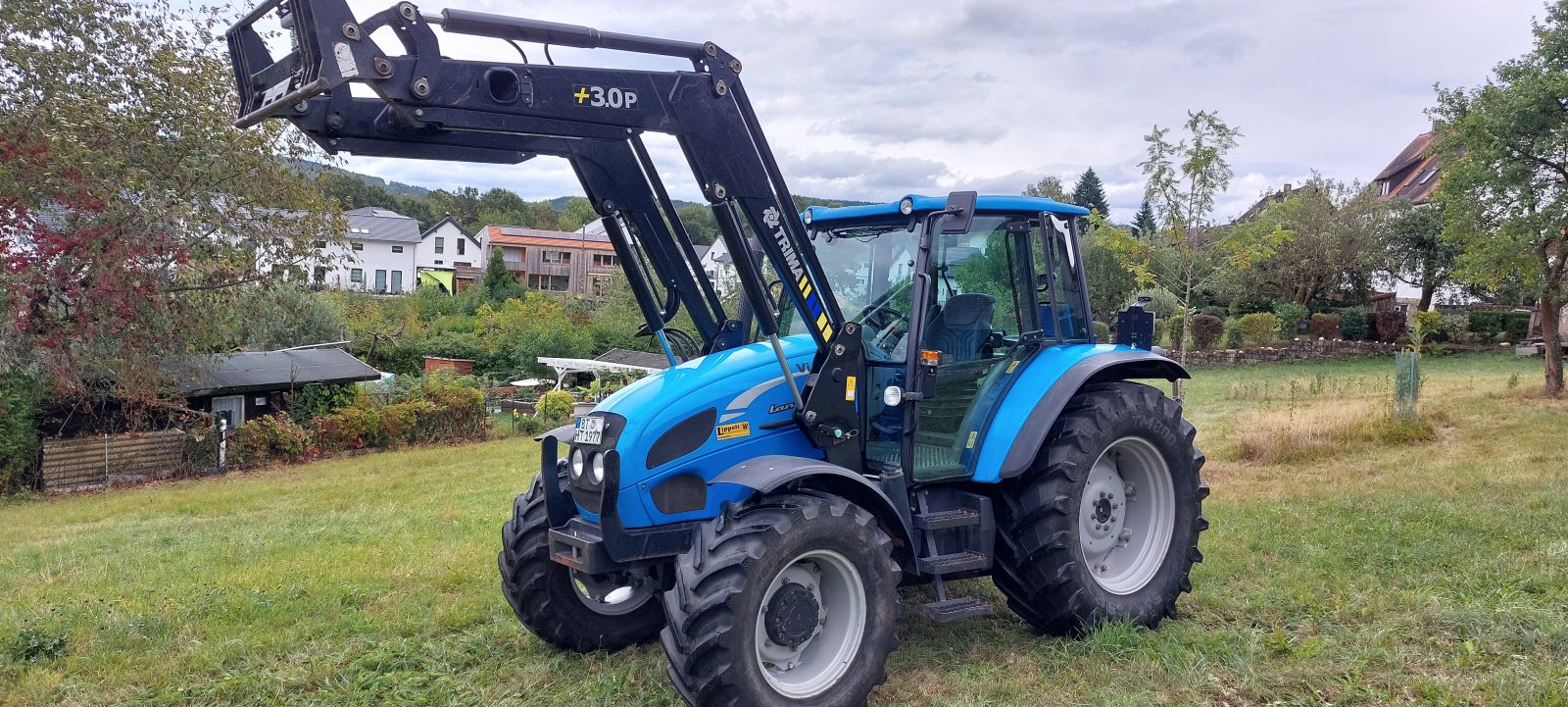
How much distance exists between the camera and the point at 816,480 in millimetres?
4523

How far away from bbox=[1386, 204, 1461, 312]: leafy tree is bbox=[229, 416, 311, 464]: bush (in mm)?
33020

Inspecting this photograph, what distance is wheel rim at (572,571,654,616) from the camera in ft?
16.7

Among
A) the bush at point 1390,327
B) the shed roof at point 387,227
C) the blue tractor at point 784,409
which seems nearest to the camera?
the blue tractor at point 784,409

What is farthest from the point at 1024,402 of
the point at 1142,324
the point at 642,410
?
the point at 642,410

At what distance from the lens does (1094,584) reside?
5262mm

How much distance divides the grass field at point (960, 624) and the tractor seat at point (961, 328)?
152 centimetres

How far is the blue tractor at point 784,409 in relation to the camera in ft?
12.8

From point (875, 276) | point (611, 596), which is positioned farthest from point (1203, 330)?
point (611, 596)

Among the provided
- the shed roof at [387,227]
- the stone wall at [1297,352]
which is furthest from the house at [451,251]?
the stone wall at [1297,352]

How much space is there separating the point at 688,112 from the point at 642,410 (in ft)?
4.23

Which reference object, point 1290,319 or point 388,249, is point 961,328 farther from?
point 388,249

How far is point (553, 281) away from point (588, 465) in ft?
241

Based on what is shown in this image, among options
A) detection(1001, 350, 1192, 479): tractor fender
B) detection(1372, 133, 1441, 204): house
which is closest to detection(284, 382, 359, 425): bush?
detection(1001, 350, 1192, 479): tractor fender

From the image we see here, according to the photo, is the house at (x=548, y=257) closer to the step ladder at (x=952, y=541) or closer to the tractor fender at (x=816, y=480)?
the step ladder at (x=952, y=541)
